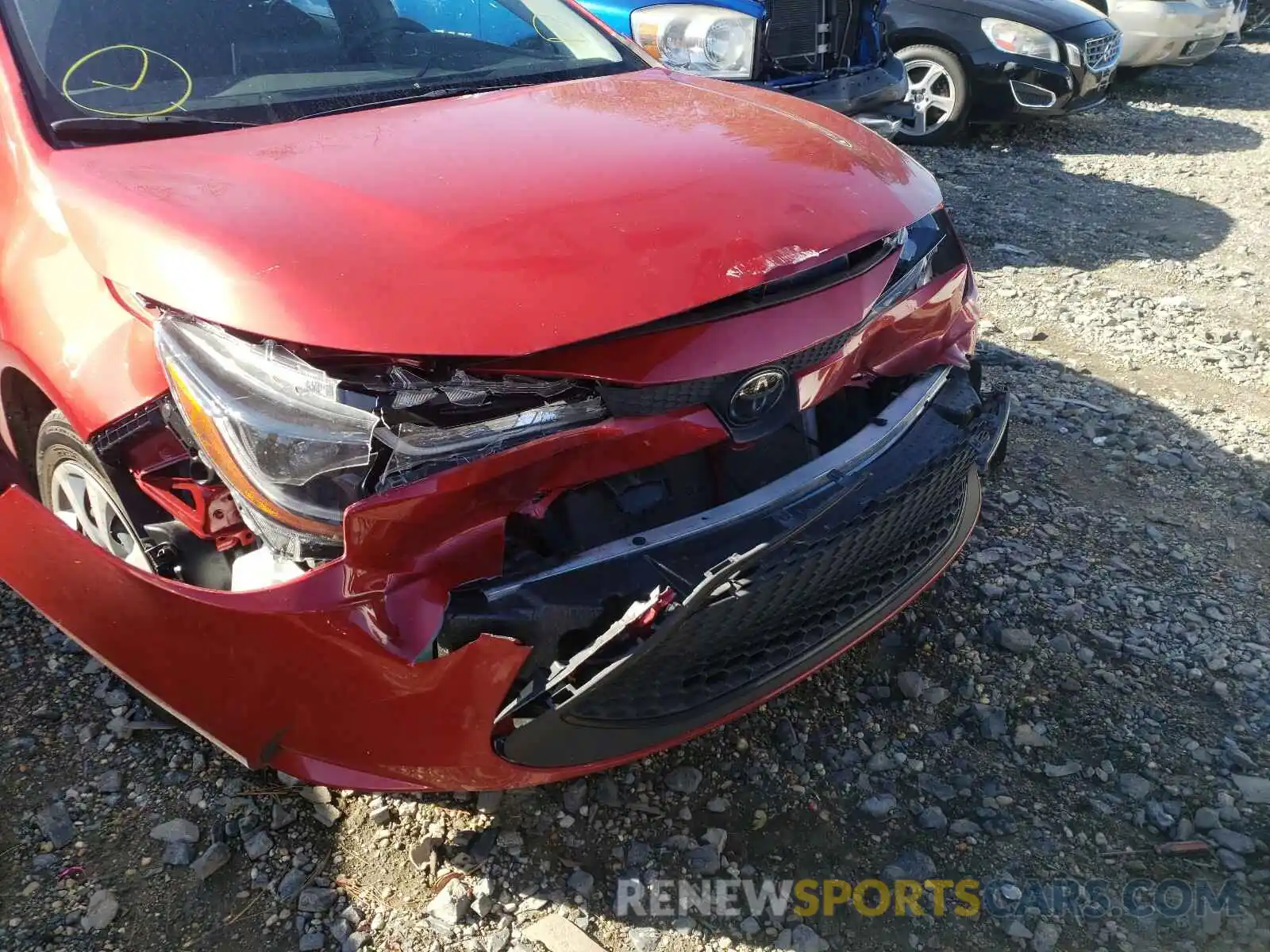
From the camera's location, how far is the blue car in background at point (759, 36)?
2799mm

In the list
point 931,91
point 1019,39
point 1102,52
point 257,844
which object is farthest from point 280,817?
point 1102,52

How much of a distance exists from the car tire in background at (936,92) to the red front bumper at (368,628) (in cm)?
583

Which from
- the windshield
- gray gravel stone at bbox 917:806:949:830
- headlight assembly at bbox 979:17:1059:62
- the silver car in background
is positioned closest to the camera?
gray gravel stone at bbox 917:806:949:830

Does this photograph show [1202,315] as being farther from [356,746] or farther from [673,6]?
[356,746]

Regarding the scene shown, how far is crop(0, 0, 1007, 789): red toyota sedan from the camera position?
4.96 feet

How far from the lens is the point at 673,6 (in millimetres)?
4195

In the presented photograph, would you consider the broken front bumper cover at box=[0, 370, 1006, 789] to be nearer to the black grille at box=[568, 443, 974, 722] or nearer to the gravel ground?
the black grille at box=[568, 443, 974, 722]

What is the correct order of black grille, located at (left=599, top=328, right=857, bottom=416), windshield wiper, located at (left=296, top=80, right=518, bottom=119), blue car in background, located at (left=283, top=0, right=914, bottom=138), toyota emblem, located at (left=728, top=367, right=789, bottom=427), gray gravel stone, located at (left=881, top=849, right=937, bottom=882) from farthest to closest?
blue car in background, located at (left=283, top=0, right=914, bottom=138), windshield wiper, located at (left=296, top=80, right=518, bottom=119), gray gravel stone, located at (left=881, top=849, right=937, bottom=882), toyota emblem, located at (left=728, top=367, right=789, bottom=427), black grille, located at (left=599, top=328, right=857, bottom=416)

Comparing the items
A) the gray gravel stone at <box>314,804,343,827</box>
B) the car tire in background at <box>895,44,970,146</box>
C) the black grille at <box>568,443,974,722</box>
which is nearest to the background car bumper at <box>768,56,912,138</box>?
the car tire in background at <box>895,44,970,146</box>

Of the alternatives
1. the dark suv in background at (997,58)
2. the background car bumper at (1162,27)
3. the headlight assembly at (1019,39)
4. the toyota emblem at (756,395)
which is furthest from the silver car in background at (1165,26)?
the toyota emblem at (756,395)

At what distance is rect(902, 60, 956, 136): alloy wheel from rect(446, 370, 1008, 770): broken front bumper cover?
18.1ft

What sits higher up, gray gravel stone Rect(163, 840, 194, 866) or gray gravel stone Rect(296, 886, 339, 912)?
gray gravel stone Rect(163, 840, 194, 866)

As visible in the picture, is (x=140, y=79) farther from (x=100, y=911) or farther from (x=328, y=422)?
(x=100, y=911)

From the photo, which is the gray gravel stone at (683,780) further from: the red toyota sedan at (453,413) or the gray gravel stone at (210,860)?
the gray gravel stone at (210,860)
